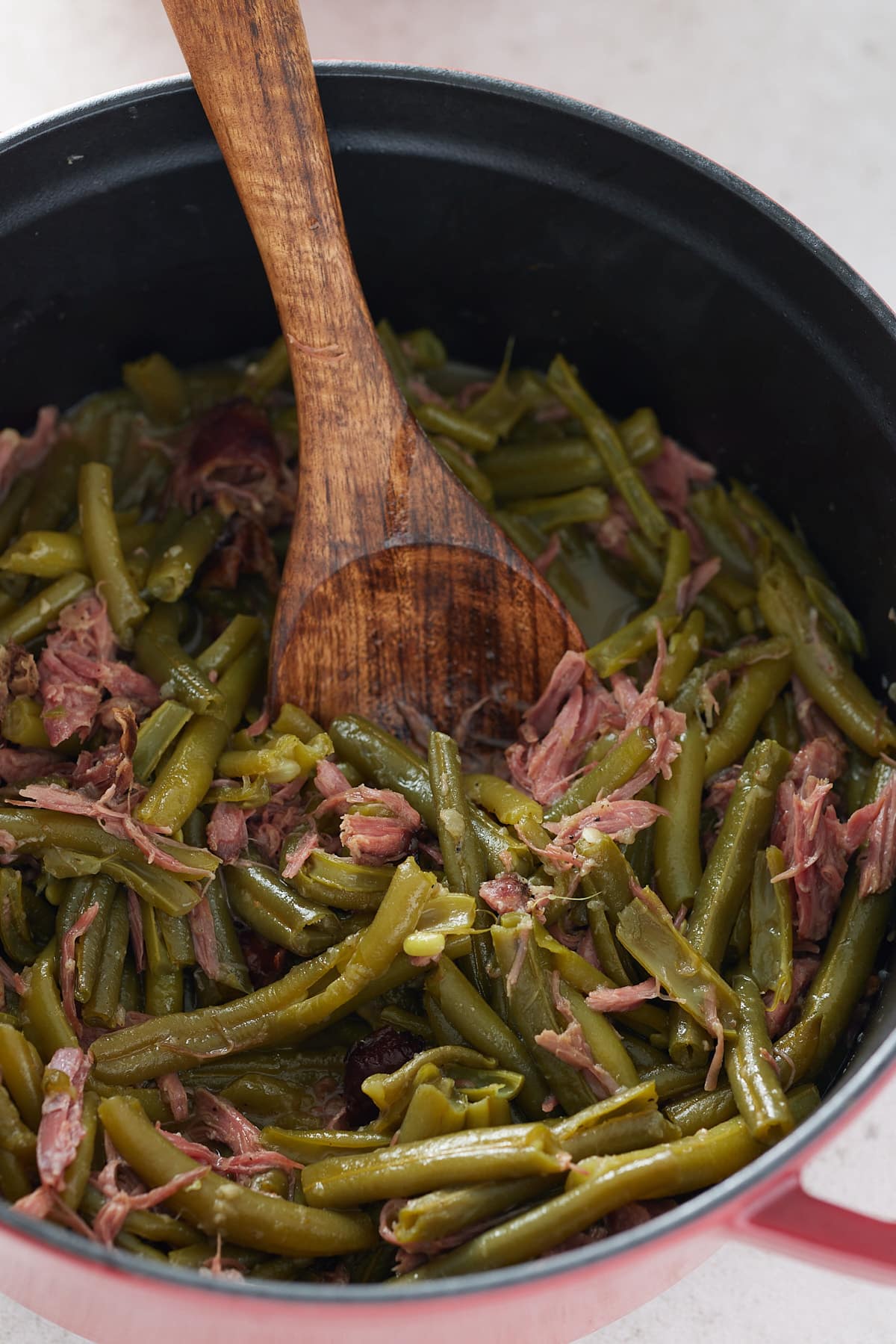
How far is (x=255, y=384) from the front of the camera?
11.0 ft

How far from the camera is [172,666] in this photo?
285 centimetres

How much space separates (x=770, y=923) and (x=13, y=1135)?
154 cm

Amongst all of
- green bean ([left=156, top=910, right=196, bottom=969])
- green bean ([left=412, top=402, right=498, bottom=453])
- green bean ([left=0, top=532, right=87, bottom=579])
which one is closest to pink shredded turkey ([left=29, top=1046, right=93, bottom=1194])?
green bean ([left=156, top=910, right=196, bottom=969])

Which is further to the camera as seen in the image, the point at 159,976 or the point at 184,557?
the point at 184,557

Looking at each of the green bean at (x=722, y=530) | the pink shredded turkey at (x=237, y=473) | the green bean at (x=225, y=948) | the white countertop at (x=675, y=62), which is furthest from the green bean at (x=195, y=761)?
the white countertop at (x=675, y=62)

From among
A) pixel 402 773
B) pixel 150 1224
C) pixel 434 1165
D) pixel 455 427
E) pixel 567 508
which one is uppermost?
pixel 455 427

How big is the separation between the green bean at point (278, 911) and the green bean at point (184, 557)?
28.3 inches

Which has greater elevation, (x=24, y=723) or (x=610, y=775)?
(x=24, y=723)

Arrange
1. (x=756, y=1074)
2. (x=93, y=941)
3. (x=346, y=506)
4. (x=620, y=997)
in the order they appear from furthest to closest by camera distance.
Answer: (x=346, y=506) < (x=93, y=941) < (x=620, y=997) < (x=756, y=1074)

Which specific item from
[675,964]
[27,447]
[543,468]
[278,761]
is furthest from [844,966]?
[27,447]

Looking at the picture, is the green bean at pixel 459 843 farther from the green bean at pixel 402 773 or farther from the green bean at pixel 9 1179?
the green bean at pixel 9 1179

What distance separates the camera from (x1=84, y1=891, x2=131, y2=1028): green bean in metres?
2.47

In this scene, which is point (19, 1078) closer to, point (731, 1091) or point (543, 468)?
point (731, 1091)

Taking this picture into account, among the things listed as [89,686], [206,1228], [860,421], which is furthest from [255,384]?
[206,1228]
